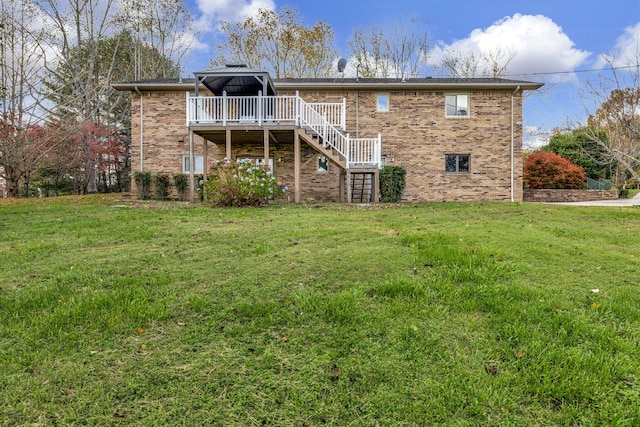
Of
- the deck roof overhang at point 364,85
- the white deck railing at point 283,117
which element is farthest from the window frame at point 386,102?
the white deck railing at point 283,117

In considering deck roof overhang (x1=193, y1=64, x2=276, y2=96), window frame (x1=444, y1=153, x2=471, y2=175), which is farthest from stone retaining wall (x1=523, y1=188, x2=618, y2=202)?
deck roof overhang (x1=193, y1=64, x2=276, y2=96)

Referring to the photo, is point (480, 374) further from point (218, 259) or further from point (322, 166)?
point (322, 166)

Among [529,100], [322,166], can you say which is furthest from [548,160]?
[322,166]

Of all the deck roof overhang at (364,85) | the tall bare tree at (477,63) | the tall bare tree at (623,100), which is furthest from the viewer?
the tall bare tree at (477,63)

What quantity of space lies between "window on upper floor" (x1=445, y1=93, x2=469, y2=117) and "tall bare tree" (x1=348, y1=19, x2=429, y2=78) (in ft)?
43.9

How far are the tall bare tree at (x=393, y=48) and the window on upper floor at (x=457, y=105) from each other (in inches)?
527

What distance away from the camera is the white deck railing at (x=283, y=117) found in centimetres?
1217

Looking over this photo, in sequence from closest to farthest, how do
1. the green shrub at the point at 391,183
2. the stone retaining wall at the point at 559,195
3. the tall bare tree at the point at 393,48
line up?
A: the green shrub at the point at 391,183 → the stone retaining wall at the point at 559,195 → the tall bare tree at the point at 393,48

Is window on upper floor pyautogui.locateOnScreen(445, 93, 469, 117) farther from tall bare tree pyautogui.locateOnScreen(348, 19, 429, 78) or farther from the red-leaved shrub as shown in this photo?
tall bare tree pyautogui.locateOnScreen(348, 19, 429, 78)

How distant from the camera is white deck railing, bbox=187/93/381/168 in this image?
12.2 m

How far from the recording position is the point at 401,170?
43.8 feet

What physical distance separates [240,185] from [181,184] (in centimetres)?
549

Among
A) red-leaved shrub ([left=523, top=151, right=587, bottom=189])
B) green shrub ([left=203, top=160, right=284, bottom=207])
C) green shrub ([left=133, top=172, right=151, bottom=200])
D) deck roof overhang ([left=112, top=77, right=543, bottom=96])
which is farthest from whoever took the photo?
red-leaved shrub ([left=523, top=151, right=587, bottom=189])

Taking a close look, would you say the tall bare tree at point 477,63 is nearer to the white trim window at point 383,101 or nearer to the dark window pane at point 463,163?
the dark window pane at point 463,163
